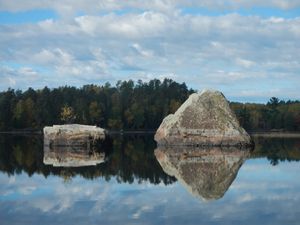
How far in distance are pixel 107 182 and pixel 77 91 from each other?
105906 millimetres

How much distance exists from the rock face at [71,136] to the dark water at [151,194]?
17476 mm

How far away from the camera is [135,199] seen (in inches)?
556

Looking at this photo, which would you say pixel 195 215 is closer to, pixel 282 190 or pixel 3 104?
pixel 282 190

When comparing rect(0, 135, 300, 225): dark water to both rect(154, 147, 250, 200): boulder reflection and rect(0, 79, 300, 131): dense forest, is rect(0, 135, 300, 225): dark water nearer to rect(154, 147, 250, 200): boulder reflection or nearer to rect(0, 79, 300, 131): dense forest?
rect(154, 147, 250, 200): boulder reflection

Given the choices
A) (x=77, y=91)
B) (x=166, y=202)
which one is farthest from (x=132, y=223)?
(x=77, y=91)

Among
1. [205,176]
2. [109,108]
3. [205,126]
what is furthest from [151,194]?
[109,108]

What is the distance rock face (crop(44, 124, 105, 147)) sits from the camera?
1645 inches

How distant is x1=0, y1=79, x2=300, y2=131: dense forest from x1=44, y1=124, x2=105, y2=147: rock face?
173 feet

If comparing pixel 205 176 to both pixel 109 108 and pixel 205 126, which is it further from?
pixel 109 108

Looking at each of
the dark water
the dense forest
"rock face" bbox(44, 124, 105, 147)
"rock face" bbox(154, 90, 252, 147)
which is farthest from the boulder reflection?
the dense forest

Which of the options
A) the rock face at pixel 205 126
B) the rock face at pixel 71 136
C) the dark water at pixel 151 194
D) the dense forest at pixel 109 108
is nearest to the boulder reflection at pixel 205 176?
the dark water at pixel 151 194

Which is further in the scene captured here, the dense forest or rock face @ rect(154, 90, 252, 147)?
the dense forest

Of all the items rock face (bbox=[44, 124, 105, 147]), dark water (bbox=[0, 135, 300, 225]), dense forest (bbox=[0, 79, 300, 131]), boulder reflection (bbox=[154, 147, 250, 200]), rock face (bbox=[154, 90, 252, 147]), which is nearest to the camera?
dark water (bbox=[0, 135, 300, 225])

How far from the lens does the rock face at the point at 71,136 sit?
1645 inches
